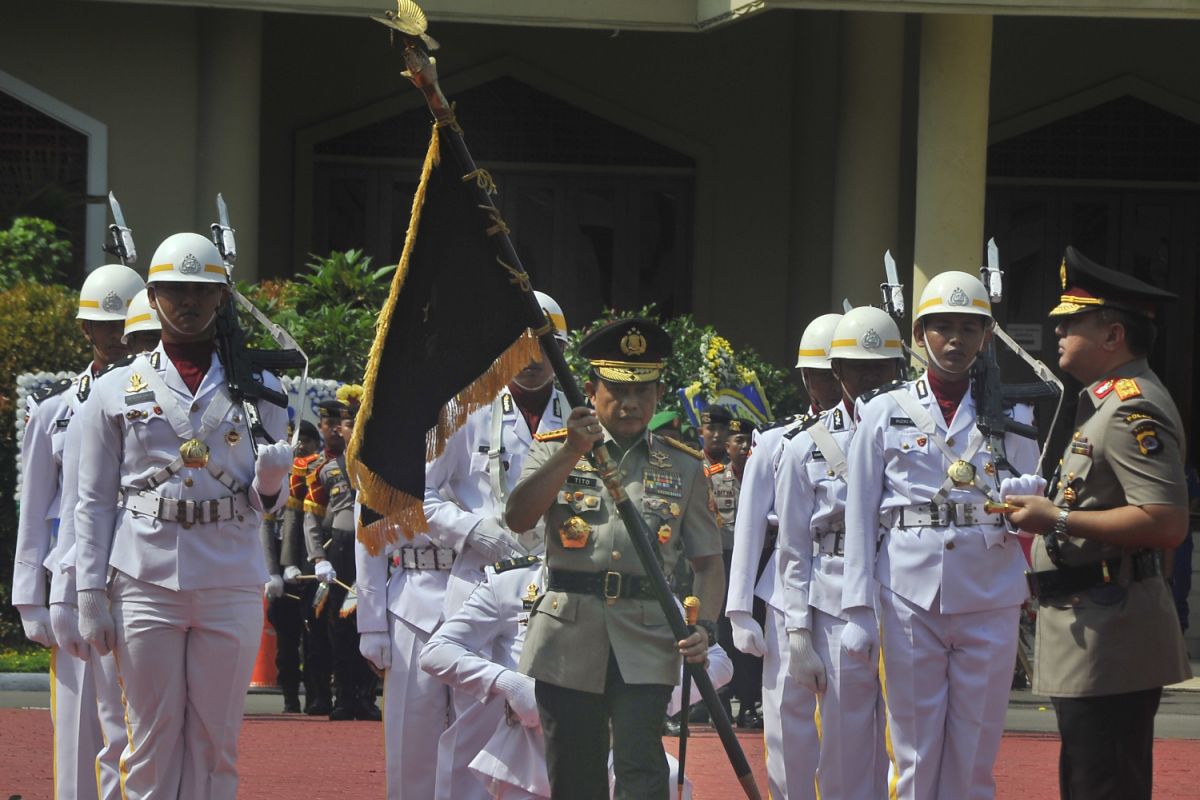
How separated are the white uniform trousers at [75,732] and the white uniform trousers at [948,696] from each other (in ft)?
10.7

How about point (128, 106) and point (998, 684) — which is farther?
point (128, 106)

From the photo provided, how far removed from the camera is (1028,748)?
12266 millimetres

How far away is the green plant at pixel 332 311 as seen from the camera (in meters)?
16.1

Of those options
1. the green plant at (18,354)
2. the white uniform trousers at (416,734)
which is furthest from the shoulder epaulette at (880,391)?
the green plant at (18,354)

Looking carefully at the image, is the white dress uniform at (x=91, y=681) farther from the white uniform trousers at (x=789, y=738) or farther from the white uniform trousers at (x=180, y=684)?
the white uniform trousers at (x=789, y=738)

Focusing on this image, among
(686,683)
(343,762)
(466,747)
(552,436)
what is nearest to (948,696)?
(686,683)

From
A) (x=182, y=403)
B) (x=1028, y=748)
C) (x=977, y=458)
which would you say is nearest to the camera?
(x=182, y=403)

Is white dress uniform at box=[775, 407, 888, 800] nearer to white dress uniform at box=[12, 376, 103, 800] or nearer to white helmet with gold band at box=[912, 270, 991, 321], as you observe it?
white helmet with gold band at box=[912, 270, 991, 321]

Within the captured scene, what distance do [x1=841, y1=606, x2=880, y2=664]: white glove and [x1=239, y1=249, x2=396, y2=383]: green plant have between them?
317 inches

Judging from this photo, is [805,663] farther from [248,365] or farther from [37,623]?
[37,623]

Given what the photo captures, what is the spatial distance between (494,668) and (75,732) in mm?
1959

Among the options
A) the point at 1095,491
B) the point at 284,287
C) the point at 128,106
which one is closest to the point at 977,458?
the point at 1095,491

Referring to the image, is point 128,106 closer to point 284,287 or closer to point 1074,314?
point 284,287

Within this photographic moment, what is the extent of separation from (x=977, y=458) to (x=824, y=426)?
52.4 inches
